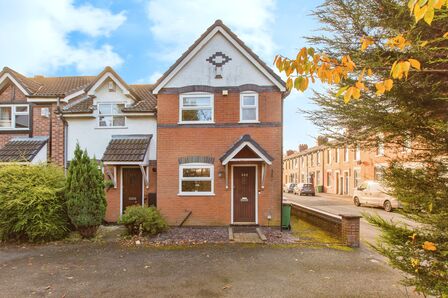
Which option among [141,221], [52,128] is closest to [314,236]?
[141,221]

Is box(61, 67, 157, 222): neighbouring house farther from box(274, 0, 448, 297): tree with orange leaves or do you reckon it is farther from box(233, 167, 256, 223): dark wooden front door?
box(274, 0, 448, 297): tree with orange leaves

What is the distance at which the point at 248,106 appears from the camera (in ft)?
41.9

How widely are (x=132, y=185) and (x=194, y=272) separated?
782cm

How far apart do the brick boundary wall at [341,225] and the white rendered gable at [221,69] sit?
6.22m

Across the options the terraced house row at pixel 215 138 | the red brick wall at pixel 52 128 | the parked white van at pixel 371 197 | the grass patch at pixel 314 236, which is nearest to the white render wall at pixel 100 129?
the red brick wall at pixel 52 128

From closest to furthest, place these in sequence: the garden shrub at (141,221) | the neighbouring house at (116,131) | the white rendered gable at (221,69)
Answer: the garden shrub at (141,221), the white rendered gable at (221,69), the neighbouring house at (116,131)

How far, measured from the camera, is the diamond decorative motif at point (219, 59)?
41.9ft

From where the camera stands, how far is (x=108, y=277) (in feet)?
23.0

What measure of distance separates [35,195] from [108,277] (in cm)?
534

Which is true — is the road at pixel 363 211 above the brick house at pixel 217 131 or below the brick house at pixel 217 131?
below

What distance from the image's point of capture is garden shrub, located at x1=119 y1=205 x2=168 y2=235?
10.6 metres

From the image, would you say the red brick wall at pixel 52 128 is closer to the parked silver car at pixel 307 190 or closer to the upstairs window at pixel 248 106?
the upstairs window at pixel 248 106

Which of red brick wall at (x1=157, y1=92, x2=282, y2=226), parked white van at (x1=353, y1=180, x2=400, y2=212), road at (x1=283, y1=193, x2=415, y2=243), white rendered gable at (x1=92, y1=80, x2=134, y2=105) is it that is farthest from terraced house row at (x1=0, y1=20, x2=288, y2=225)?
parked white van at (x1=353, y1=180, x2=400, y2=212)

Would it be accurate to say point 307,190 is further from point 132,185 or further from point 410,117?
point 410,117
